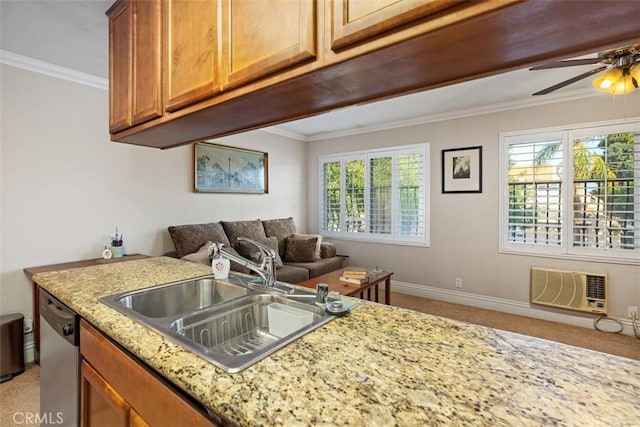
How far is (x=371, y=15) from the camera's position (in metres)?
0.73

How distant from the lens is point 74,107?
2697 millimetres

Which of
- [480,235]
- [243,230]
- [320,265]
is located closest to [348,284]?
[320,265]

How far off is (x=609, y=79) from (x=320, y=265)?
10.4 feet

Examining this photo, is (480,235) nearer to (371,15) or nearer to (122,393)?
(371,15)

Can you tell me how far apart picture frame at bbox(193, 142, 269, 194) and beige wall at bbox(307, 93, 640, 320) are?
1.84 meters

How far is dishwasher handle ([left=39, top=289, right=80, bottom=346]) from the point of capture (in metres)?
1.20

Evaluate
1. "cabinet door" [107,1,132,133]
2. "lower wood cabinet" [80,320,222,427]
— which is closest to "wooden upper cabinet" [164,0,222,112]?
"cabinet door" [107,1,132,133]

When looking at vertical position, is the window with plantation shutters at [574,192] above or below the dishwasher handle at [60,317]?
above

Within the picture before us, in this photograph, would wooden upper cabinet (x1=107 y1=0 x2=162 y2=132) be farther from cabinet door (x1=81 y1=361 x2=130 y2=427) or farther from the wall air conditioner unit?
the wall air conditioner unit

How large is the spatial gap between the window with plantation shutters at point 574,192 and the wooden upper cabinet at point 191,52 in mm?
3541

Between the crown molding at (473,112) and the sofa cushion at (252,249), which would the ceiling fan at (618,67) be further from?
the sofa cushion at (252,249)

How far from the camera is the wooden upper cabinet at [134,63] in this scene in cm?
140

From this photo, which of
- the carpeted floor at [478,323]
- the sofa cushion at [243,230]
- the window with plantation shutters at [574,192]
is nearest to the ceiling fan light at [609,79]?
the window with plantation shutters at [574,192]

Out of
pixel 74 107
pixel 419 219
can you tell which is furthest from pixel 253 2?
pixel 419 219
